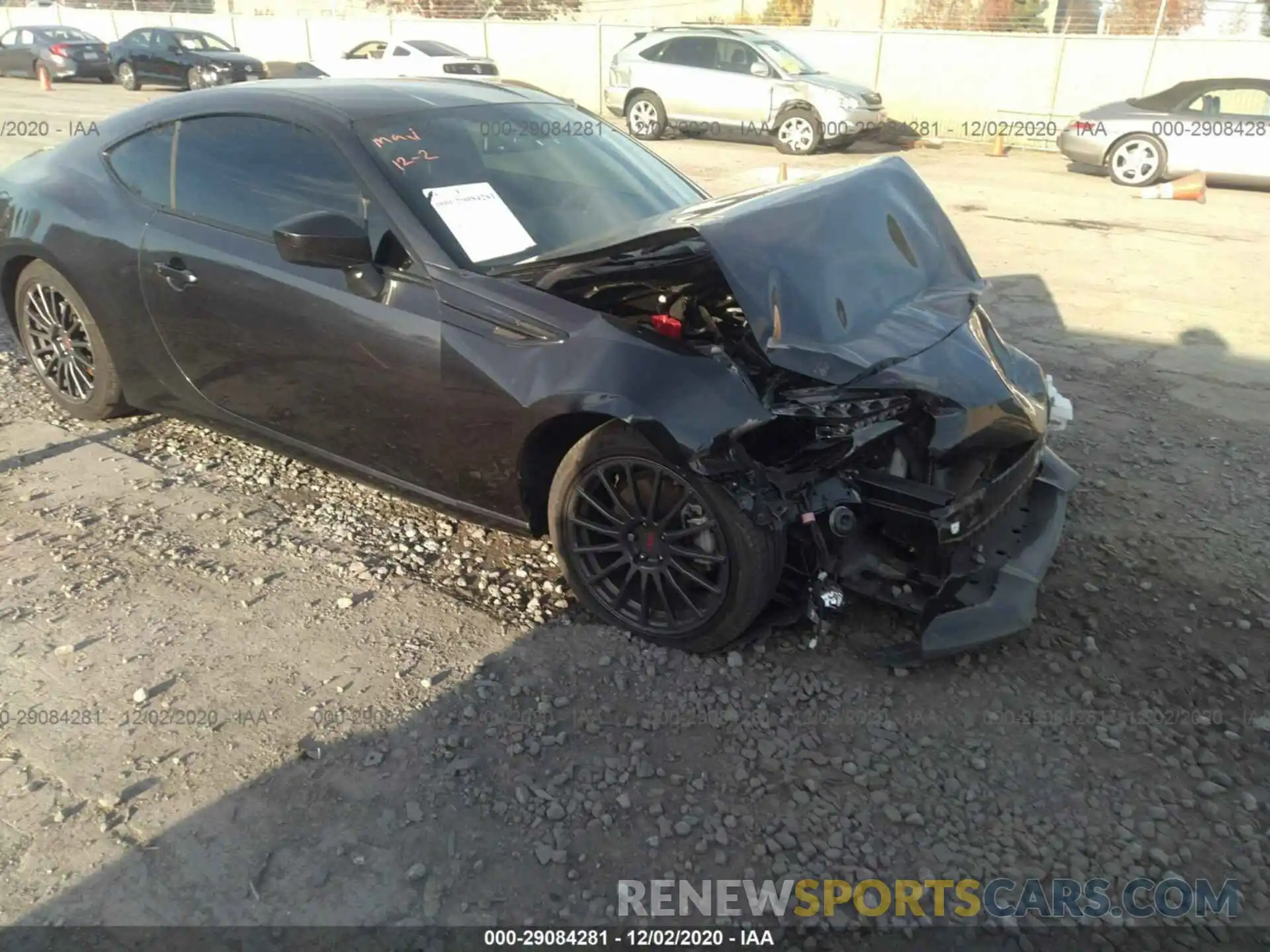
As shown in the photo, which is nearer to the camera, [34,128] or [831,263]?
[831,263]

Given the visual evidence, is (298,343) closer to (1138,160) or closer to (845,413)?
(845,413)

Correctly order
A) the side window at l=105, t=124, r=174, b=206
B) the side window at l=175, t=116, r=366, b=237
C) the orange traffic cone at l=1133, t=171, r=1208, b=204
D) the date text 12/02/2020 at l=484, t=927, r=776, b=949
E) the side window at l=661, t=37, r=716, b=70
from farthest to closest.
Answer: the side window at l=661, t=37, r=716, b=70 → the orange traffic cone at l=1133, t=171, r=1208, b=204 → the side window at l=105, t=124, r=174, b=206 → the side window at l=175, t=116, r=366, b=237 → the date text 12/02/2020 at l=484, t=927, r=776, b=949

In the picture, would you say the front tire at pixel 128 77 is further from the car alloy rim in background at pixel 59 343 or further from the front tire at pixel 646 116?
the car alloy rim in background at pixel 59 343

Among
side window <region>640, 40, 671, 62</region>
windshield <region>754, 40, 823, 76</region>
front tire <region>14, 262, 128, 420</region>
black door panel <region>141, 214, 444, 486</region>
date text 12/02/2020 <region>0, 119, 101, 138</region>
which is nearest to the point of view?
black door panel <region>141, 214, 444, 486</region>

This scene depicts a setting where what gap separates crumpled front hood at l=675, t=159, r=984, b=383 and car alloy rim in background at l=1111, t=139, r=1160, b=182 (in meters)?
10.0

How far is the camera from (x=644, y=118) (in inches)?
617

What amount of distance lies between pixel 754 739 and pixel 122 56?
24.9 metres

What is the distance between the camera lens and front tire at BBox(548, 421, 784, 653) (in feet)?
9.32

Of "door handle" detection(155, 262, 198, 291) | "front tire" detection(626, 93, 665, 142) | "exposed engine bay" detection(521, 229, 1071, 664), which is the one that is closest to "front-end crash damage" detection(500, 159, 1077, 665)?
"exposed engine bay" detection(521, 229, 1071, 664)

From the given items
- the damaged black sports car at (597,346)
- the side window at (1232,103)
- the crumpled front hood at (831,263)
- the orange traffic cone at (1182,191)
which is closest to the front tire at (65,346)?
the damaged black sports car at (597,346)

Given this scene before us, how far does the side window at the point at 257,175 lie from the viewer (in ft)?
11.3

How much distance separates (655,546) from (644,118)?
556 inches

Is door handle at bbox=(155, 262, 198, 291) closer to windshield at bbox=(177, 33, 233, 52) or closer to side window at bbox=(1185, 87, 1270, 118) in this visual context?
side window at bbox=(1185, 87, 1270, 118)

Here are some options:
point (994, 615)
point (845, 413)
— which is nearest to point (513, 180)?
point (845, 413)
